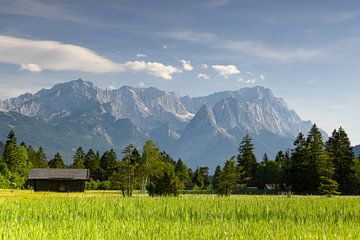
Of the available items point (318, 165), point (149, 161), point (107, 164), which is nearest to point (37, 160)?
point (107, 164)

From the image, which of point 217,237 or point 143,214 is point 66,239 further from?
point 143,214

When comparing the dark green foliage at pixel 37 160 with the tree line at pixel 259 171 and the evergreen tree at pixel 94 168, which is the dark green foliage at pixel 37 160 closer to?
the evergreen tree at pixel 94 168

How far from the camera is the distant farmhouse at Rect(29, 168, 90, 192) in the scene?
98.8 metres

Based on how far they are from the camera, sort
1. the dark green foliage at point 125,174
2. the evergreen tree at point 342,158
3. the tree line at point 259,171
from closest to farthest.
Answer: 1. the tree line at point 259,171
2. the dark green foliage at point 125,174
3. the evergreen tree at point 342,158

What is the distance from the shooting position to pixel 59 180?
10006 centimetres

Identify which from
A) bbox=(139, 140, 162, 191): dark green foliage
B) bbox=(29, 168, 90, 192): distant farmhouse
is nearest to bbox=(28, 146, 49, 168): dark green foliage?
bbox=(29, 168, 90, 192): distant farmhouse

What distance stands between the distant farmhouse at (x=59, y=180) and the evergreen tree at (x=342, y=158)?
55.5m

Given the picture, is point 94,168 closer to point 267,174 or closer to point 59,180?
point 59,180

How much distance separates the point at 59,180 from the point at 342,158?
211 ft

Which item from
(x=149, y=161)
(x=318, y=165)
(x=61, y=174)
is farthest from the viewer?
(x=61, y=174)

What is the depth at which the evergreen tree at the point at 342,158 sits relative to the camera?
8581 cm

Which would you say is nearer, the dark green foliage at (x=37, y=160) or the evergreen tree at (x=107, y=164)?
the evergreen tree at (x=107, y=164)

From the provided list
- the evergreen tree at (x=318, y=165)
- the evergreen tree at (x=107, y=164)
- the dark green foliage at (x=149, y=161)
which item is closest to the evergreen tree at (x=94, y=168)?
the evergreen tree at (x=107, y=164)

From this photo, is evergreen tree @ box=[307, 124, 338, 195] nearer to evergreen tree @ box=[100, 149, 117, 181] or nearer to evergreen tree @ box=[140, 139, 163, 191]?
evergreen tree @ box=[140, 139, 163, 191]
